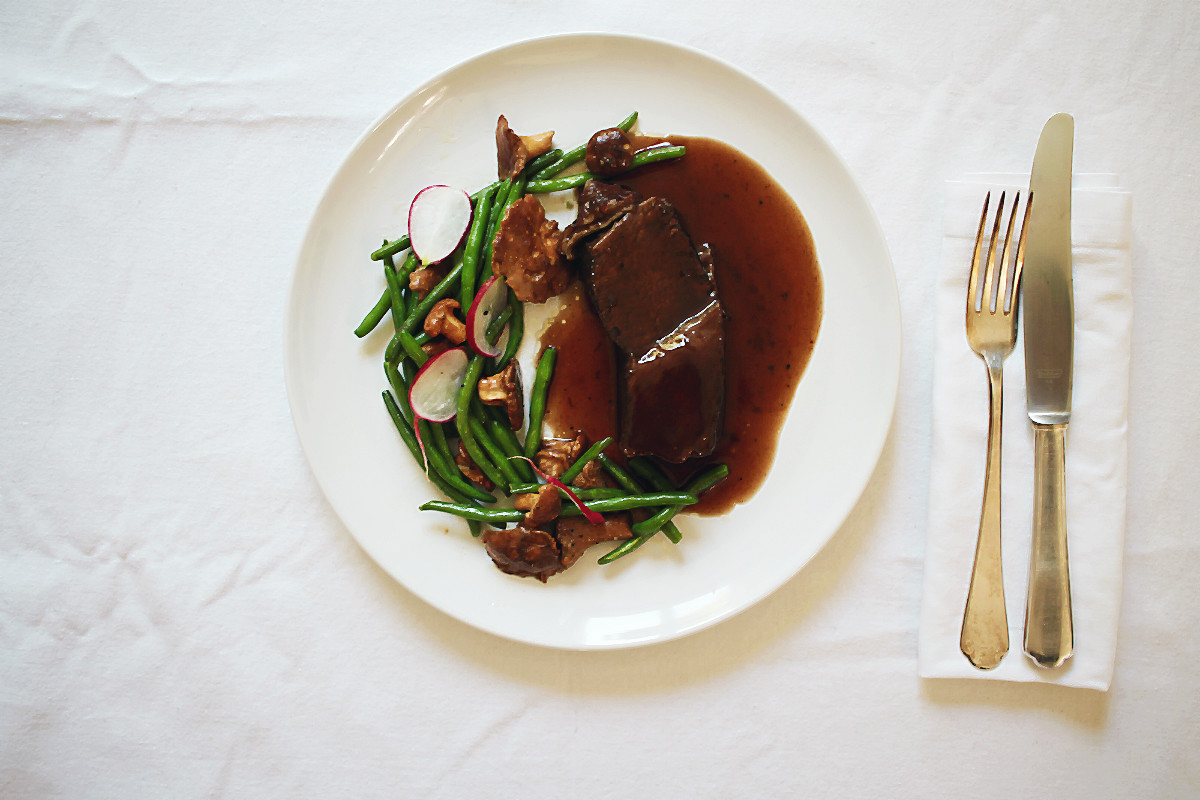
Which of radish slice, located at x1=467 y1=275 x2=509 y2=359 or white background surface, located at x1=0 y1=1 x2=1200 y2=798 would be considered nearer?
radish slice, located at x1=467 y1=275 x2=509 y2=359

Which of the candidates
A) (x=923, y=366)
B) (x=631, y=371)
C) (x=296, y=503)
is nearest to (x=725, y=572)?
(x=631, y=371)

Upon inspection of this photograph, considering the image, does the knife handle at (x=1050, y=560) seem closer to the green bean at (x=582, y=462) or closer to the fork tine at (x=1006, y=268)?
the fork tine at (x=1006, y=268)

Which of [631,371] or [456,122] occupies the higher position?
[456,122]

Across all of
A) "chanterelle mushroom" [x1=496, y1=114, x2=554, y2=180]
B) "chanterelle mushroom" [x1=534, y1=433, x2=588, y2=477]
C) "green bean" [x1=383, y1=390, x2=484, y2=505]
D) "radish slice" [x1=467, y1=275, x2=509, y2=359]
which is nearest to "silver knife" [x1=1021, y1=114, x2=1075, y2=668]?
"chanterelle mushroom" [x1=534, y1=433, x2=588, y2=477]

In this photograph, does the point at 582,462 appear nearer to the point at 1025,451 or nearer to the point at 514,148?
the point at 514,148

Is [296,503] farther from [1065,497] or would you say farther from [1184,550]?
[1184,550]

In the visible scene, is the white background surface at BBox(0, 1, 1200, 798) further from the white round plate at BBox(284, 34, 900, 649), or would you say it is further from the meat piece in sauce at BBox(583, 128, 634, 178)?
the meat piece in sauce at BBox(583, 128, 634, 178)

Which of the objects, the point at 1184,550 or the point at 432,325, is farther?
the point at 1184,550
